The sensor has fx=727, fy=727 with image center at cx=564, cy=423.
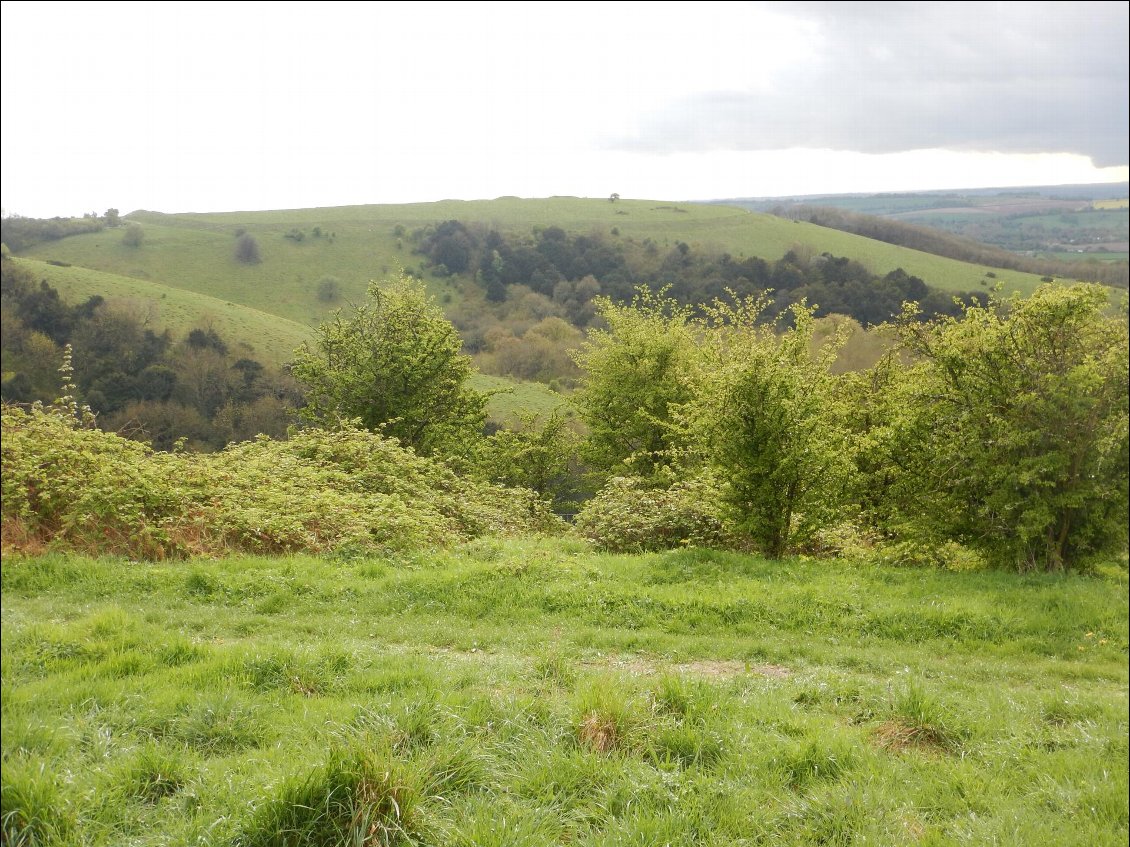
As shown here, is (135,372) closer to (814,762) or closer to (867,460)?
(814,762)

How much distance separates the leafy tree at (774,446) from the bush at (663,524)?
904mm

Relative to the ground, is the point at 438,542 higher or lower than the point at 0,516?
lower

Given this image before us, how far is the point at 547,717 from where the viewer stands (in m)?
4.66

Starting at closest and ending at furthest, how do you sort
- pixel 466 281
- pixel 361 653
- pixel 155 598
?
pixel 361 653 < pixel 155 598 < pixel 466 281

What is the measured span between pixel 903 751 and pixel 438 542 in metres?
8.39

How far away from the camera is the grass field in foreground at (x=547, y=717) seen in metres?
3.50

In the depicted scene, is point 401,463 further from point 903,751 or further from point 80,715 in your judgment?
point 903,751

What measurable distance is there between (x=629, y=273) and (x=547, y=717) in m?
31.9

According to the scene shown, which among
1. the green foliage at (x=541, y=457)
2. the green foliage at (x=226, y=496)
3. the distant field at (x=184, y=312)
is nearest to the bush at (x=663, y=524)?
the green foliage at (x=226, y=496)

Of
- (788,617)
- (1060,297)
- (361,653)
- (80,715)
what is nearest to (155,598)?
(361,653)

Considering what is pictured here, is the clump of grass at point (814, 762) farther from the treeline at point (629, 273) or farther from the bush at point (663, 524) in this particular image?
the treeline at point (629, 273)

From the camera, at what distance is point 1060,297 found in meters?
9.87

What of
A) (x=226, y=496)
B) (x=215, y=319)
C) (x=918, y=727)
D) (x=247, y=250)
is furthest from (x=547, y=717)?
(x=247, y=250)

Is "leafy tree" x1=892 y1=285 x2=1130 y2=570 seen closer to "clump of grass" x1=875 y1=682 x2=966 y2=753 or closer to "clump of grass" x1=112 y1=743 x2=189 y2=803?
"clump of grass" x1=875 y1=682 x2=966 y2=753
